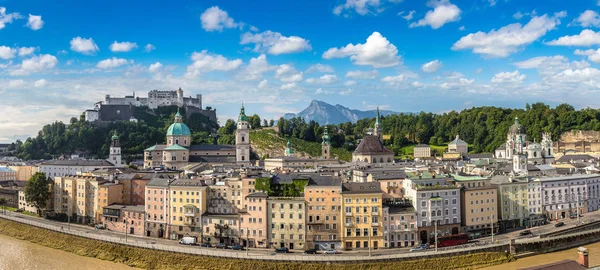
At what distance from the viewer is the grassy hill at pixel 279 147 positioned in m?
112

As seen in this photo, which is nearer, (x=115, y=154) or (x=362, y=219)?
(x=362, y=219)

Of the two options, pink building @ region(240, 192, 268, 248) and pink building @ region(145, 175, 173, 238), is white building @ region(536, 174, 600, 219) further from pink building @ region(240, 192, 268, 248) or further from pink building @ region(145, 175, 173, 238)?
pink building @ region(145, 175, 173, 238)

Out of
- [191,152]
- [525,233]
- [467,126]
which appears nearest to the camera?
[525,233]

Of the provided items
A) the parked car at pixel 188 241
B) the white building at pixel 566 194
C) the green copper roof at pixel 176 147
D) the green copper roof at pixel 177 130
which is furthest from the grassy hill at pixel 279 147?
the parked car at pixel 188 241

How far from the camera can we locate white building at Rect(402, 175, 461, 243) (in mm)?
47500

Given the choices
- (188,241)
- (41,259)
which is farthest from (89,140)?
(188,241)

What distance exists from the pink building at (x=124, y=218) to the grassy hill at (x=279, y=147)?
55.4 metres

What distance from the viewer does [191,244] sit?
47.4 meters

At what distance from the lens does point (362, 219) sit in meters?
45.5

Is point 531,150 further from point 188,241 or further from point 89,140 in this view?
point 89,140

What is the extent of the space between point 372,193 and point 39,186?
40.8 meters

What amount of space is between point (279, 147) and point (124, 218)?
205ft

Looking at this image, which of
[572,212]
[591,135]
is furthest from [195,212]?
[591,135]

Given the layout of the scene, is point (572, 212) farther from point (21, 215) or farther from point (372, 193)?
point (21, 215)
